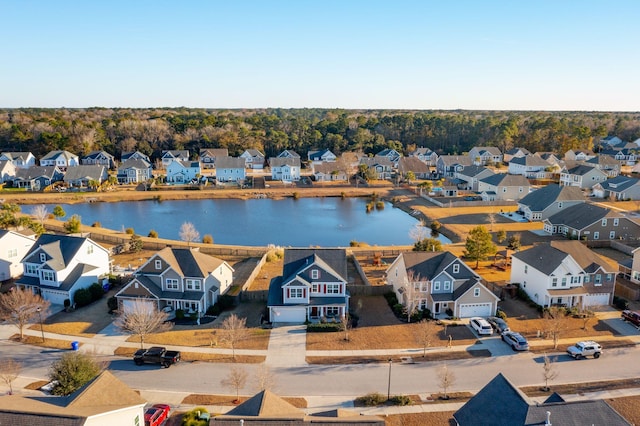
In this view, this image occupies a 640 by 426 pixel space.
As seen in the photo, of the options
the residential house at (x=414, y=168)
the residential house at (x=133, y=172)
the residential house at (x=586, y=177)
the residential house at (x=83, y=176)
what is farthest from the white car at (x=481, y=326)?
the residential house at (x=133, y=172)

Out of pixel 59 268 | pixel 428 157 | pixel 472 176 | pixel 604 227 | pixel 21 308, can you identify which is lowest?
pixel 21 308

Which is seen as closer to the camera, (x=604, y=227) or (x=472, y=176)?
(x=604, y=227)

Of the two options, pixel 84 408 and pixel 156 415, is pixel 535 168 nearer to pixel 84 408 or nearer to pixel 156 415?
pixel 156 415

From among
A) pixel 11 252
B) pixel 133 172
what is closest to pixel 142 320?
pixel 11 252

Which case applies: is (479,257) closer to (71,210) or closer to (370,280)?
(370,280)

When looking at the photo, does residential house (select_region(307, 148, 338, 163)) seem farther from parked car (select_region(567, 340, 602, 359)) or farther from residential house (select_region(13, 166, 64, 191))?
parked car (select_region(567, 340, 602, 359))

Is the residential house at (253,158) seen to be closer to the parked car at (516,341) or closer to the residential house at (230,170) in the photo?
the residential house at (230,170)
